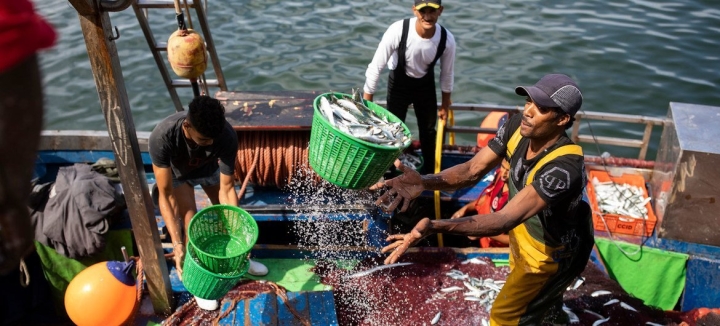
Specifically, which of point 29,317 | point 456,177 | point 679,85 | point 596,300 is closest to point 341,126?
point 456,177

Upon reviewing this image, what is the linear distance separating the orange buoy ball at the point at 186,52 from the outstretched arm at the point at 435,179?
252 cm

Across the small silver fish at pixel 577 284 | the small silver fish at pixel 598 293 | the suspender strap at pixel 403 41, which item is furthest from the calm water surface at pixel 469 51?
the small silver fish at pixel 598 293

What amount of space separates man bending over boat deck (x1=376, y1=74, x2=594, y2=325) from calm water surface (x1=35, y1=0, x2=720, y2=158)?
7.09 meters

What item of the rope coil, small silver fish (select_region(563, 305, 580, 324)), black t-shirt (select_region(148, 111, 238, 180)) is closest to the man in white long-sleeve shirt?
the rope coil

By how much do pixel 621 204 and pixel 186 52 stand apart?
4.95 m

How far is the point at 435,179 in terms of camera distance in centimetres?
420

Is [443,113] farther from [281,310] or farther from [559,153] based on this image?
[559,153]

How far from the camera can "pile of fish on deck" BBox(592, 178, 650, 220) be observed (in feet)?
21.2

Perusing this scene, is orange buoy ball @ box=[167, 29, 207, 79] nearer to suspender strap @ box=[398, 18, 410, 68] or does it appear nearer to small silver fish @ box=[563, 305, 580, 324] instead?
suspender strap @ box=[398, 18, 410, 68]

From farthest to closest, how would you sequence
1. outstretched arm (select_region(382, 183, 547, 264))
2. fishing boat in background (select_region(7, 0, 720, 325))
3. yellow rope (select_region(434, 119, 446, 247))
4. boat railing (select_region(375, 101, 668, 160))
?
1. boat railing (select_region(375, 101, 668, 160))
2. yellow rope (select_region(434, 119, 446, 247))
3. fishing boat in background (select_region(7, 0, 720, 325))
4. outstretched arm (select_region(382, 183, 547, 264))

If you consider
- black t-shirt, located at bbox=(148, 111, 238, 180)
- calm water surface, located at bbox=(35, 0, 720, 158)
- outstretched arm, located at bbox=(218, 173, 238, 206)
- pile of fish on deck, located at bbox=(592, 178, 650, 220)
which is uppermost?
black t-shirt, located at bbox=(148, 111, 238, 180)

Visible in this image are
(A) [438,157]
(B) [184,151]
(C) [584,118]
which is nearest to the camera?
(B) [184,151]

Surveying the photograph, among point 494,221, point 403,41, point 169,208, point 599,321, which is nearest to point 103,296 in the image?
point 169,208

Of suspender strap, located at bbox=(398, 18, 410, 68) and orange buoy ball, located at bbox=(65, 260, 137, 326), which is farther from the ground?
suspender strap, located at bbox=(398, 18, 410, 68)
